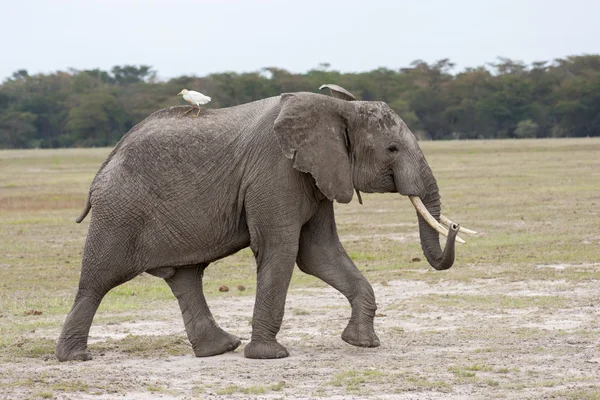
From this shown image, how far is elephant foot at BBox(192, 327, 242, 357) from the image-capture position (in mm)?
9211

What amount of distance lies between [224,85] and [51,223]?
62.6 m

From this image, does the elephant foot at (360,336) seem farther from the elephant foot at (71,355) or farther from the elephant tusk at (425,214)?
the elephant foot at (71,355)

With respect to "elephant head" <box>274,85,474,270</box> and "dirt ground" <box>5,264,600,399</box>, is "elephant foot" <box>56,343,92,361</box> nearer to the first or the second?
Result: "dirt ground" <box>5,264,600,399</box>

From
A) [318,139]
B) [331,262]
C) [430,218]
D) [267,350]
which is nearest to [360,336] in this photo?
[331,262]

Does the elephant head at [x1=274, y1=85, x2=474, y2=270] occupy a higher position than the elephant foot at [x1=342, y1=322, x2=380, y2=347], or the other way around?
the elephant head at [x1=274, y1=85, x2=474, y2=270]

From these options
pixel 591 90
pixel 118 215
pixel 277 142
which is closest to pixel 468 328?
pixel 277 142

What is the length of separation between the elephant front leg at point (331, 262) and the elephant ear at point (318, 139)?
0.54 m

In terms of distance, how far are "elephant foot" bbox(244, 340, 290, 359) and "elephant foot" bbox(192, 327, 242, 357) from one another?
1.17ft

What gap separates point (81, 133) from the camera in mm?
83375

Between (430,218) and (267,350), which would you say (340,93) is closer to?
(430,218)

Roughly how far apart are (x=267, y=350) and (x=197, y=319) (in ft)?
2.34

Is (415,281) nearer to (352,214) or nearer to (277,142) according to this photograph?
(277,142)

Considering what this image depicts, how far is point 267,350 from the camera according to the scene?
29.3ft

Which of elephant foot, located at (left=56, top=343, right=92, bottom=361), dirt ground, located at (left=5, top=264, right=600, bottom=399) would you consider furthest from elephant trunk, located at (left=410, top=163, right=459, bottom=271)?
elephant foot, located at (left=56, top=343, right=92, bottom=361)
